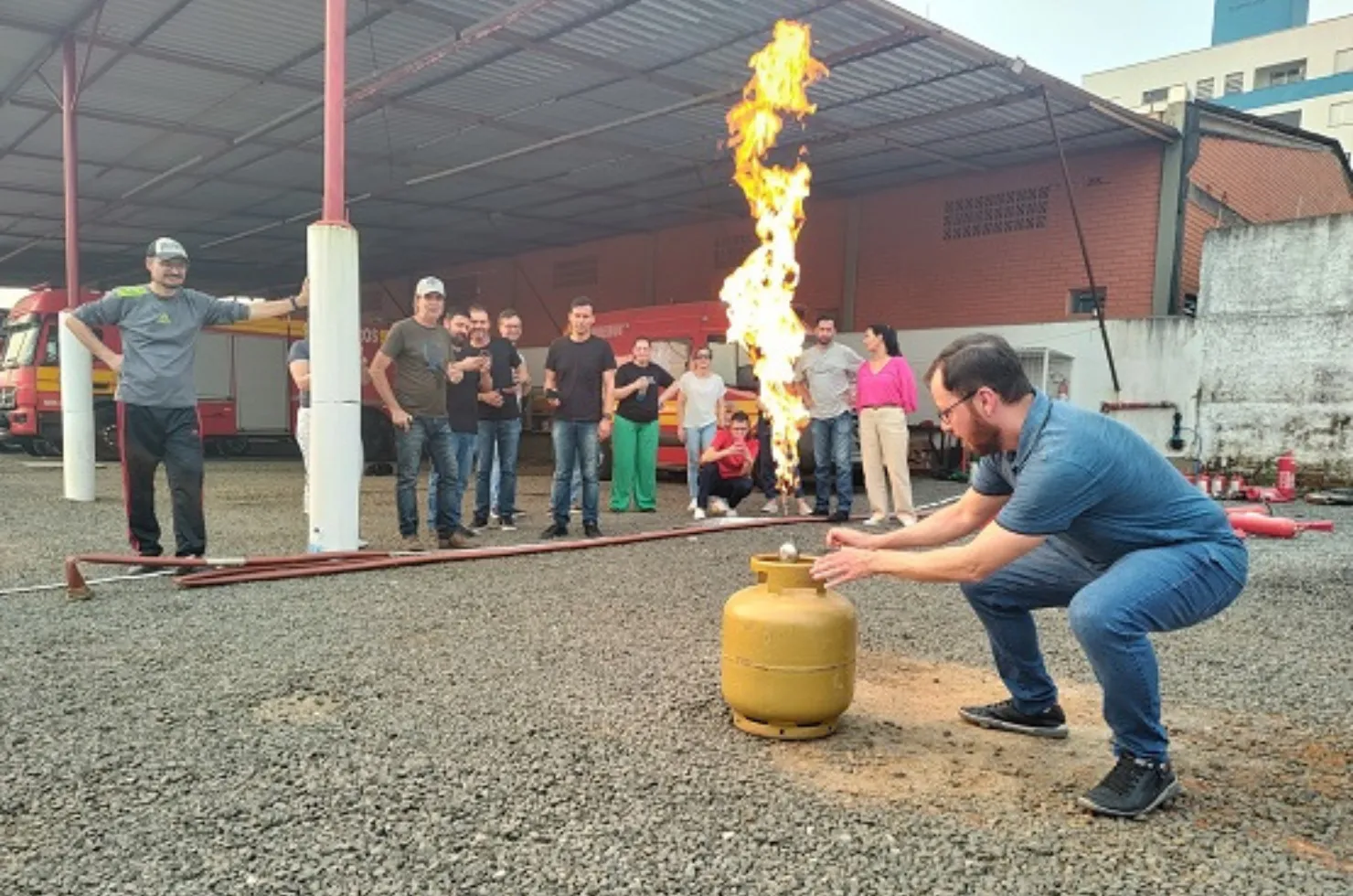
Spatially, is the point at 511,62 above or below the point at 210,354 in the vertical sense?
above

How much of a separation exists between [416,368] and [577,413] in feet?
4.72

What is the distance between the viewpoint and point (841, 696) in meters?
3.36

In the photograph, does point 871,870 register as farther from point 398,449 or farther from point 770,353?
point 398,449

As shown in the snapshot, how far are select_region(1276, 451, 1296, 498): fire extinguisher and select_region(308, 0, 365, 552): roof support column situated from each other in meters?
11.1

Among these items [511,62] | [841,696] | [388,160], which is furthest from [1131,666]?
[388,160]

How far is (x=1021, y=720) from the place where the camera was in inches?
140

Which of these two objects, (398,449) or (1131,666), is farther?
(398,449)

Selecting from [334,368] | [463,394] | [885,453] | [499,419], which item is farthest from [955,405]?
[885,453]

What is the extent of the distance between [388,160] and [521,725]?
1484 cm

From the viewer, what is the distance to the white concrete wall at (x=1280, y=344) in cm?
1218

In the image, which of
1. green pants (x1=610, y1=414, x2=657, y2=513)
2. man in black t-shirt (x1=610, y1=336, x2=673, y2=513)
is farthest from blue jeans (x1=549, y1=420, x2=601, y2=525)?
green pants (x1=610, y1=414, x2=657, y2=513)

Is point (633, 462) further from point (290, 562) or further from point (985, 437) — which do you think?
point (985, 437)

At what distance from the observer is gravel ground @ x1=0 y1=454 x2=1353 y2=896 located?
245cm

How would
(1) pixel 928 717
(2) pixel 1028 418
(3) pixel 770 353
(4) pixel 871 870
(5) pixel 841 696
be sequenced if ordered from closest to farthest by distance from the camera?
(4) pixel 871 870 < (2) pixel 1028 418 < (5) pixel 841 696 < (1) pixel 928 717 < (3) pixel 770 353
